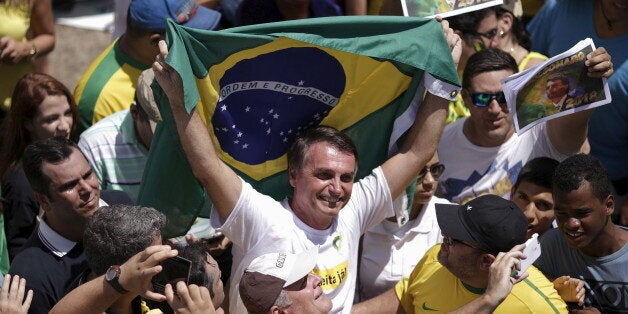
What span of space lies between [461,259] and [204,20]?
8.54ft

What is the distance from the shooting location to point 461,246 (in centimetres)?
446

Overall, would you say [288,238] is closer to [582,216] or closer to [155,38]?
[582,216]

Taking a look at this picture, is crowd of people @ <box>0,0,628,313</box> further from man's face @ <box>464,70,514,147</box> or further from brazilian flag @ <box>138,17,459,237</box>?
brazilian flag @ <box>138,17,459,237</box>

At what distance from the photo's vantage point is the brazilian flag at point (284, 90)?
4.80m

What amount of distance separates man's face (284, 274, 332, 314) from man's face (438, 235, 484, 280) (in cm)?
61

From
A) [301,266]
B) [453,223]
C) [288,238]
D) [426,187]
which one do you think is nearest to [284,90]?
[288,238]

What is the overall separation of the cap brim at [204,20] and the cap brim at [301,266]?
243cm

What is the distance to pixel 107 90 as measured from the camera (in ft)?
21.1

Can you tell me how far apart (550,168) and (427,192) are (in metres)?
0.63

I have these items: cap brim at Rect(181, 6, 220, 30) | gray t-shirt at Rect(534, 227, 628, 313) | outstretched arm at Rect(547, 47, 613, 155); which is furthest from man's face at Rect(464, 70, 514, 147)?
cap brim at Rect(181, 6, 220, 30)

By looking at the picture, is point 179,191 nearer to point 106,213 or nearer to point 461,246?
point 106,213

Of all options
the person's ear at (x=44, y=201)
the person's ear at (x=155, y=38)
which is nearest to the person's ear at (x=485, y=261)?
the person's ear at (x=44, y=201)

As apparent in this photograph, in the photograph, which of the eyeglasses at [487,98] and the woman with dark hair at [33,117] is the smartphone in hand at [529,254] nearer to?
the eyeglasses at [487,98]

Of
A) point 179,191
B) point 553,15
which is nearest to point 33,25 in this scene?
point 179,191
